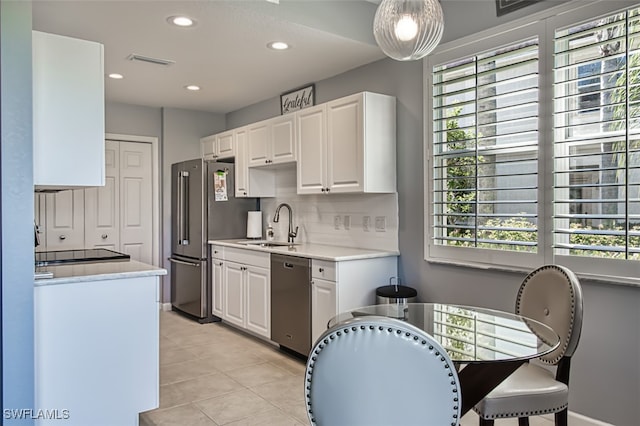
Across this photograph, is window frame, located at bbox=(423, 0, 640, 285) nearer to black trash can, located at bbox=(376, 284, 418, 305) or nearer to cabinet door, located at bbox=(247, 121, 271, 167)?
black trash can, located at bbox=(376, 284, 418, 305)

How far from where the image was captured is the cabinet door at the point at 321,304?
137 inches

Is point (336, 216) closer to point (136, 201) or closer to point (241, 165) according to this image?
point (241, 165)

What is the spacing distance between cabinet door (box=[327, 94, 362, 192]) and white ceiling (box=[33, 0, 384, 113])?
437mm

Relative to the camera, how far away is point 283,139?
14.6 feet

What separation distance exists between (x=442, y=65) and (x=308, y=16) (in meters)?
1.01

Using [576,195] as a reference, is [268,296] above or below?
below

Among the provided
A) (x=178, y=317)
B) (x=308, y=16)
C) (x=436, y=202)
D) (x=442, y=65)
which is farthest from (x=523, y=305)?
(x=178, y=317)

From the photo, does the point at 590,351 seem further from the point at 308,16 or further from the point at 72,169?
the point at 72,169

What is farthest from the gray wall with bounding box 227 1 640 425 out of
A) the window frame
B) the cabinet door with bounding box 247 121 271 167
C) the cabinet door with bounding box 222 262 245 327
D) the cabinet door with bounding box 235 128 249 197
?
the cabinet door with bounding box 222 262 245 327

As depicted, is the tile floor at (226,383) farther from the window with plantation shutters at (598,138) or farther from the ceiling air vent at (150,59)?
the ceiling air vent at (150,59)

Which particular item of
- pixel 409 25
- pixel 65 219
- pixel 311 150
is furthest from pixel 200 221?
pixel 409 25

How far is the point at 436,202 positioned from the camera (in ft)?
11.3

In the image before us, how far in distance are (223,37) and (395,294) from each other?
7.25 feet

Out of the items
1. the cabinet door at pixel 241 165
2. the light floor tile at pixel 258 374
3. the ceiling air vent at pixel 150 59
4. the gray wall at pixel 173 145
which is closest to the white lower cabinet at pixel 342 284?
the light floor tile at pixel 258 374
